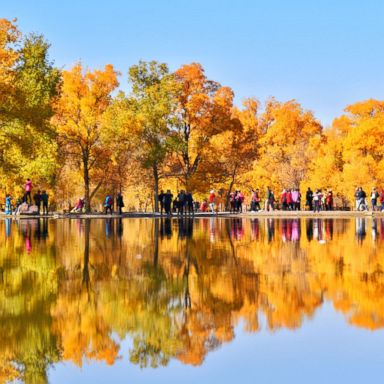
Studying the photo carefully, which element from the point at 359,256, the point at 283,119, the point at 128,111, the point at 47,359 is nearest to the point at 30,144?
the point at 128,111

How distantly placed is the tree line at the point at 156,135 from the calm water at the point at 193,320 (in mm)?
32050

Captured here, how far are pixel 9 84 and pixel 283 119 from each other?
165 feet

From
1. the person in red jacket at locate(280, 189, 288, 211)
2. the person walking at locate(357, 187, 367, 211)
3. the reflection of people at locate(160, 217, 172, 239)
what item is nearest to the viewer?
the reflection of people at locate(160, 217, 172, 239)

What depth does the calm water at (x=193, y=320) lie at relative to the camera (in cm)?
612

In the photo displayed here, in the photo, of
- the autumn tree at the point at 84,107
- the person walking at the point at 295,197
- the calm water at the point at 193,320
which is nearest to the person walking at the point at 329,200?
the person walking at the point at 295,197

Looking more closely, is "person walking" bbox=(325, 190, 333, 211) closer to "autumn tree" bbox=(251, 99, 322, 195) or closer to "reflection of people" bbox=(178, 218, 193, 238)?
"autumn tree" bbox=(251, 99, 322, 195)

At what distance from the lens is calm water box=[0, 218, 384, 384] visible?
6.12 metres

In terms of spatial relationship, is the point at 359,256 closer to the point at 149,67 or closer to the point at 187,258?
the point at 187,258

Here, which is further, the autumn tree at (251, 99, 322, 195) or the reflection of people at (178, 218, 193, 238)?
the autumn tree at (251, 99, 322, 195)

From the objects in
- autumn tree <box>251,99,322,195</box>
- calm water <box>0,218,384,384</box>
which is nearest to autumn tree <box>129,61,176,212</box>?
autumn tree <box>251,99,322,195</box>

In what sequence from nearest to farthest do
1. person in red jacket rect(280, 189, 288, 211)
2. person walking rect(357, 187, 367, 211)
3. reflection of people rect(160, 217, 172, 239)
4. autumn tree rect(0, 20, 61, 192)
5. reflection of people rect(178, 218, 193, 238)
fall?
1. reflection of people rect(160, 217, 172, 239)
2. reflection of people rect(178, 218, 193, 238)
3. autumn tree rect(0, 20, 61, 192)
4. person walking rect(357, 187, 367, 211)
5. person in red jacket rect(280, 189, 288, 211)

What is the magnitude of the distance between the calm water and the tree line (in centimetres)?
3205

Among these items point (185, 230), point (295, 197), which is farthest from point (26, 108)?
point (295, 197)

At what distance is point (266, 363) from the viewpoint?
6.30 metres
